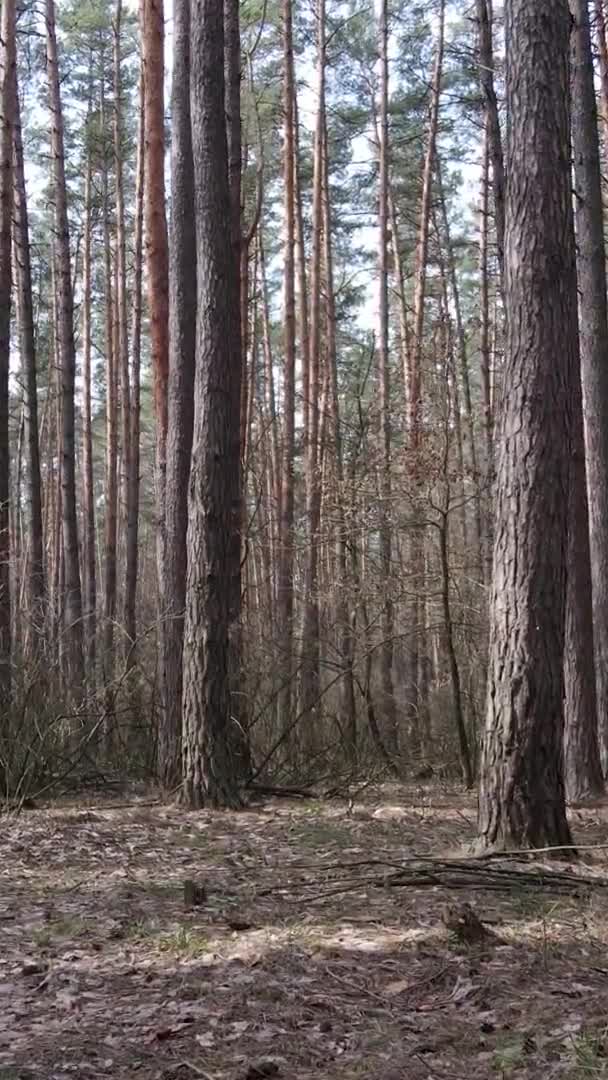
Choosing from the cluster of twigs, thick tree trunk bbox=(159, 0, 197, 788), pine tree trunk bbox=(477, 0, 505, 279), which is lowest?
the cluster of twigs

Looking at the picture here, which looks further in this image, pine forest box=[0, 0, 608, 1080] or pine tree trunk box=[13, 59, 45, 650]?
pine tree trunk box=[13, 59, 45, 650]

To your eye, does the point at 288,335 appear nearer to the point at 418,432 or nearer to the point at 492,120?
the point at 418,432

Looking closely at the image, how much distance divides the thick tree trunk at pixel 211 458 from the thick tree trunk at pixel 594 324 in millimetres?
3781

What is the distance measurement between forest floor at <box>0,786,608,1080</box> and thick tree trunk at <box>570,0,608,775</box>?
13.8 feet

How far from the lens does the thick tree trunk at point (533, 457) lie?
5699 millimetres

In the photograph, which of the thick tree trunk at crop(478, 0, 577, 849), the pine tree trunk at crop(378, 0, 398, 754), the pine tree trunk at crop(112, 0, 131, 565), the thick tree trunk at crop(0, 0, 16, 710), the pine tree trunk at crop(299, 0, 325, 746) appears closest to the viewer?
the thick tree trunk at crop(478, 0, 577, 849)

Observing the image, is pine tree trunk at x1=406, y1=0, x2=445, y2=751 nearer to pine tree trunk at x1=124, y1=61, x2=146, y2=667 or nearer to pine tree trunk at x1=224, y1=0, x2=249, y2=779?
pine tree trunk at x1=224, y1=0, x2=249, y2=779

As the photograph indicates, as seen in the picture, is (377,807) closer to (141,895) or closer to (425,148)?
(141,895)

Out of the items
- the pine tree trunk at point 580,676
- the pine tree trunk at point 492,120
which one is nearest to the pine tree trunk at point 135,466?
the pine tree trunk at point 492,120

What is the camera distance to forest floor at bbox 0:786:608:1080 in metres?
3.12

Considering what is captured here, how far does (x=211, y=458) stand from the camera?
308 inches

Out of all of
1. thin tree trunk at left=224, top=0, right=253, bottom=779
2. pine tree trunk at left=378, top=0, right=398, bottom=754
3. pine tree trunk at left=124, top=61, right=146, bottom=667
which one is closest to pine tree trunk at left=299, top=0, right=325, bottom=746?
pine tree trunk at left=378, top=0, right=398, bottom=754

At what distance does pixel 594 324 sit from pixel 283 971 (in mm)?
7674

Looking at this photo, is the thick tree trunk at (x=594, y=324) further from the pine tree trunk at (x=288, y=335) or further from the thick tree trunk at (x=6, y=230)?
the thick tree trunk at (x=6, y=230)
